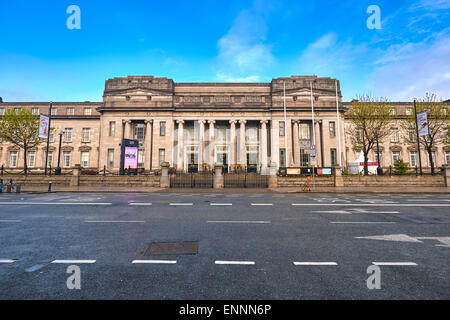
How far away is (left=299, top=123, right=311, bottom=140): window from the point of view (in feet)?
130

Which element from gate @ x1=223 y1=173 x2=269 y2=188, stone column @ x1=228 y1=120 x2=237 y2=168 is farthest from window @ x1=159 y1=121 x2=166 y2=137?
gate @ x1=223 y1=173 x2=269 y2=188

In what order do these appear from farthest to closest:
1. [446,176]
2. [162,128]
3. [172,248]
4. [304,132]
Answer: [304,132], [162,128], [446,176], [172,248]

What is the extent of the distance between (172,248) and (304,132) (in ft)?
130

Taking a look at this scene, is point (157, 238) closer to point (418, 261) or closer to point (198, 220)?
point (198, 220)

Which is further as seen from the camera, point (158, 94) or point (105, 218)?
point (158, 94)

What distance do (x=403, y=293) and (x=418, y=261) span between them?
1751mm

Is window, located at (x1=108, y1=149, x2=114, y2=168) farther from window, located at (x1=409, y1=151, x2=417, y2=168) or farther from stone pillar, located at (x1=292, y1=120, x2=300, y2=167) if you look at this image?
window, located at (x1=409, y1=151, x2=417, y2=168)

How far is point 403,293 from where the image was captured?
9.00 ft

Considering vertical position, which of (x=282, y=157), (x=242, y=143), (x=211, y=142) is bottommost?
(x=282, y=157)

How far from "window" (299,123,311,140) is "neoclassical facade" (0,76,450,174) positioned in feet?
0.59

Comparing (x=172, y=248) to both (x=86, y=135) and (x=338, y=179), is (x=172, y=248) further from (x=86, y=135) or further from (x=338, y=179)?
(x=86, y=135)

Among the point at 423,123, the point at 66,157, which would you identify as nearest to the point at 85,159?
the point at 66,157

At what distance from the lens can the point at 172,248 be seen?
4.60 m

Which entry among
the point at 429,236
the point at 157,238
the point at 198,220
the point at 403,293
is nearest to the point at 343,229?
the point at 429,236
